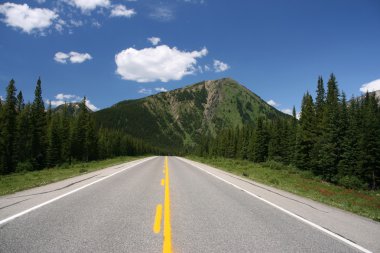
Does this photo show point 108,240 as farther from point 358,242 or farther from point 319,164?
point 319,164

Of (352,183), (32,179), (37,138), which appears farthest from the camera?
(37,138)

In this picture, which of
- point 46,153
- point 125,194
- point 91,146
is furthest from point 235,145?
point 125,194

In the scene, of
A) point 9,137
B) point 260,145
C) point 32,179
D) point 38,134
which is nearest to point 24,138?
point 38,134

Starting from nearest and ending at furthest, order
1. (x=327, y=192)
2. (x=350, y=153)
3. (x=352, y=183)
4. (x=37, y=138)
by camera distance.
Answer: (x=327, y=192) < (x=352, y=183) < (x=350, y=153) < (x=37, y=138)

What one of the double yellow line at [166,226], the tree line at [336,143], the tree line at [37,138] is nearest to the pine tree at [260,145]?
the tree line at [336,143]

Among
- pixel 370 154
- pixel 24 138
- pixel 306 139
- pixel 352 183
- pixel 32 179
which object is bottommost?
pixel 352 183

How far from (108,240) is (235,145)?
98.3 m

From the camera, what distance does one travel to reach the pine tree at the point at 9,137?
4588 centimetres

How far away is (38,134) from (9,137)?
7693 mm

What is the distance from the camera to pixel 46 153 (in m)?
56.5

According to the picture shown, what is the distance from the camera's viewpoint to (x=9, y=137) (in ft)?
153

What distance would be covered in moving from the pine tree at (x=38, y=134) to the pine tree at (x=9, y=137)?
4.43 m

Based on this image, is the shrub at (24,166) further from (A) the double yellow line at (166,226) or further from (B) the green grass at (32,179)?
(A) the double yellow line at (166,226)

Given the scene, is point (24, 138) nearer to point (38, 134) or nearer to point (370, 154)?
point (38, 134)
